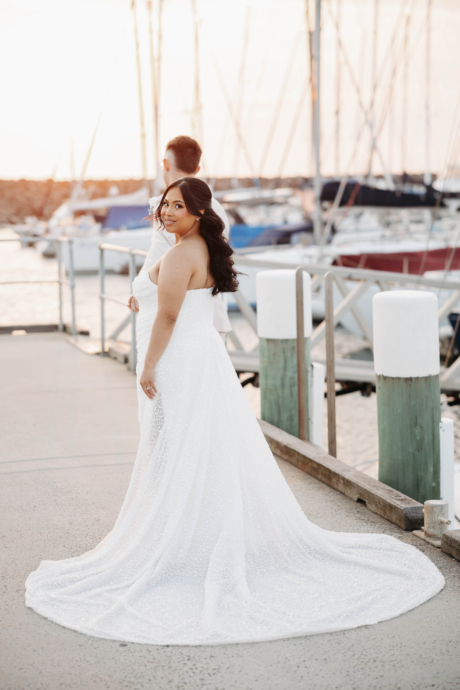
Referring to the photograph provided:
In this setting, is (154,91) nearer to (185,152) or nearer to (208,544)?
(185,152)

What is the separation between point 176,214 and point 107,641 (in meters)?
1.44

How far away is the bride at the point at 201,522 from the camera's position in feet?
8.91

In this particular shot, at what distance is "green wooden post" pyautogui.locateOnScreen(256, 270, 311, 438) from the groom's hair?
1.26 meters

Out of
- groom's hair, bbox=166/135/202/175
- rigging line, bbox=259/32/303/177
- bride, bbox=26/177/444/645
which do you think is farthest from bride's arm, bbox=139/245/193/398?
rigging line, bbox=259/32/303/177

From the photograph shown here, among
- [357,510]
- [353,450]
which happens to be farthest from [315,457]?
[353,450]

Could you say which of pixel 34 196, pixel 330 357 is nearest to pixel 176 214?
pixel 330 357

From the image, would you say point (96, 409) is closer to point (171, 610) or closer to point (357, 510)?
point (357, 510)

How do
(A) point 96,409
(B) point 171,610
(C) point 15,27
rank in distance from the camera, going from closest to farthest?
(B) point 171,610
(A) point 96,409
(C) point 15,27

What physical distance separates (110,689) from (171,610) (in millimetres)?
465

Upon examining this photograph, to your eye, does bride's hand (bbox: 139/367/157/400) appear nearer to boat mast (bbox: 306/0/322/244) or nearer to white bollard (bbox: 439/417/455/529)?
white bollard (bbox: 439/417/455/529)

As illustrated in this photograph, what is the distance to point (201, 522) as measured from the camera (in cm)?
296

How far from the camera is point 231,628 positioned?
2.52 m

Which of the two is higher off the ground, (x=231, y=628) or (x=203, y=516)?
(x=203, y=516)

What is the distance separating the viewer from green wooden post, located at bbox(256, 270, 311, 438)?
4984 millimetres
